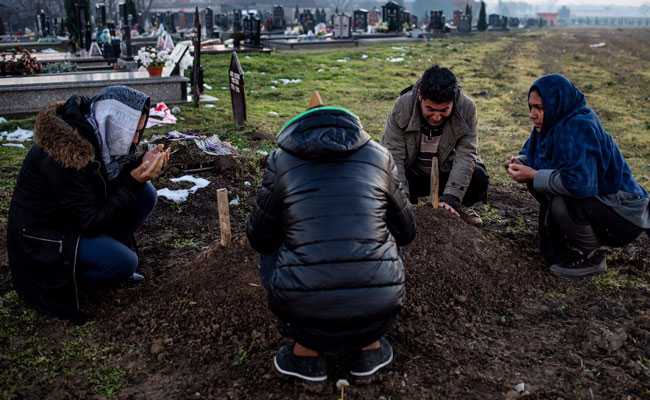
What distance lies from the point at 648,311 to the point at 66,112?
368cm

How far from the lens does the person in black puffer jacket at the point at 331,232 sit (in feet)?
7.97

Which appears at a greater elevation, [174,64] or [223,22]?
[223,22]

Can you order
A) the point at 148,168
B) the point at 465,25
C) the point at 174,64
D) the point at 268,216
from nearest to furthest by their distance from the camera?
the point at 268,216, the point at 148,168, the point at 174,64, the point at 465,25

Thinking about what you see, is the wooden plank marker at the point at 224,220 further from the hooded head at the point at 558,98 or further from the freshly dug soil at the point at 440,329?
the hooded head at the point at 558,98

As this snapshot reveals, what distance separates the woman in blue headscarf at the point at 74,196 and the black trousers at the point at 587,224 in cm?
266

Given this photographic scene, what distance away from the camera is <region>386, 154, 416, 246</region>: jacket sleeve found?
2.67 m

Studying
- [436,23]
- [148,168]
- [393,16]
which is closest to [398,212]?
[148,168]

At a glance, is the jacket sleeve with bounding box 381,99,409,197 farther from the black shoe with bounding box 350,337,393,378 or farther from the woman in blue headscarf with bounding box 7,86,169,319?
the black shoe with bounding box 350,337,393,378

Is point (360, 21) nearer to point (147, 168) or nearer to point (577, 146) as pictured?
point (577, 146)

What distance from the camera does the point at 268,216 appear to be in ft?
8.64

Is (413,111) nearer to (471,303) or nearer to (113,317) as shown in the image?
(471,303)

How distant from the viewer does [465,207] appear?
5668 mm

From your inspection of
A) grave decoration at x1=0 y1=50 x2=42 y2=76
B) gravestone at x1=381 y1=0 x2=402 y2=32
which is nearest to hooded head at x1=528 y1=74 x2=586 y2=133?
grave decoration at x1=0 y1=50 x2=42 y2=76

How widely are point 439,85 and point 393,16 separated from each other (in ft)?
93.0
